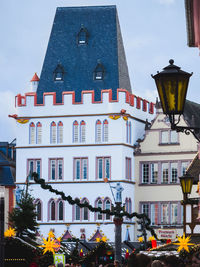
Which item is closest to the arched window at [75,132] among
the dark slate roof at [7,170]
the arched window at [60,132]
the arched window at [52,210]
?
the arched window at [60,132]

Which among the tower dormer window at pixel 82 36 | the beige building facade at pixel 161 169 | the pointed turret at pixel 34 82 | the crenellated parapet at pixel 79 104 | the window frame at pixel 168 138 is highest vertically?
the tower dormer window at pixel 82 36

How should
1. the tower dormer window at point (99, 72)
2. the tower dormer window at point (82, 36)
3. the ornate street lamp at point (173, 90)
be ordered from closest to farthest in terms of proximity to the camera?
the ornate street lamp at point (173, 90) → the tower dormer window at point (99, 72) → the tower dormer window at point (82, 36)

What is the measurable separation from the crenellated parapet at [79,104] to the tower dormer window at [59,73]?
5.53 ft

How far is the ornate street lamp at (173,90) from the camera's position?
43.0 feet

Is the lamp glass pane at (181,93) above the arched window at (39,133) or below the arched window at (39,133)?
below

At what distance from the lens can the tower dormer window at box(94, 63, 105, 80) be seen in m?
82.8

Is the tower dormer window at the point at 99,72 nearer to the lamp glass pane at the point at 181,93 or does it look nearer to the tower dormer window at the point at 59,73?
the tower dormer window at the point at 59,73

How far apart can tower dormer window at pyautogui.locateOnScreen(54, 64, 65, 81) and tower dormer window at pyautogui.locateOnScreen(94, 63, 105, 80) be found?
2.79 meters

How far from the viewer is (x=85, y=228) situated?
79688mm

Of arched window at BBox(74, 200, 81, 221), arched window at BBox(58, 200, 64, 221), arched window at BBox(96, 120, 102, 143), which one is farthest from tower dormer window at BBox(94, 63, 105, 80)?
arched window at BBox(74, 200, 81, 221)

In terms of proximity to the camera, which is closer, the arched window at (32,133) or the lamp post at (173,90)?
the lamp post at (173,90)

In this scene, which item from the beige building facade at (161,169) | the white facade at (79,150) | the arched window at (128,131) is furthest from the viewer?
the arched window at (128,131)

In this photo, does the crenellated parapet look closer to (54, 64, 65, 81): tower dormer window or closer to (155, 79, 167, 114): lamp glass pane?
(54, 64, 65, 81): tower dormer window

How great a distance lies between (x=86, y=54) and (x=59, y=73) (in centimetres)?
274
